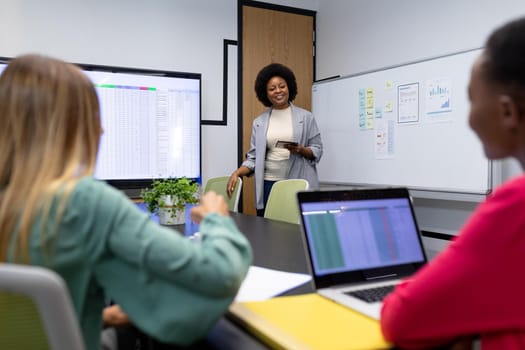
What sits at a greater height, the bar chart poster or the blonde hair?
the bar chart poster

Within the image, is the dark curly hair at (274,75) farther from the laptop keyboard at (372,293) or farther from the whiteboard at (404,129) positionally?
the laptop keyboard at (372,293)

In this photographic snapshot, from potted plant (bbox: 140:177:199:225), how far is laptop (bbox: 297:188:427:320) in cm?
120

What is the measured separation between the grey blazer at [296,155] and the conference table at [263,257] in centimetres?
111

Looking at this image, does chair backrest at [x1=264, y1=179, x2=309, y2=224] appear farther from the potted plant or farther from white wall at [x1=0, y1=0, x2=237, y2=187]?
white wall at [x1=0, y1=0, x2=237, y2=187]

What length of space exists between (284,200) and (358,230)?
1578 mm

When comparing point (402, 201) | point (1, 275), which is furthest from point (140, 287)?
point (402, 201)

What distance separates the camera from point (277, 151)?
139 inches

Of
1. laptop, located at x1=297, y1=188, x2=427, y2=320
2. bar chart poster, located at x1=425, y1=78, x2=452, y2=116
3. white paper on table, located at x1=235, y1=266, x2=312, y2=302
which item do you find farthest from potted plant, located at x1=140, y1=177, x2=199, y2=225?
bar chart poster, located at x1=425, y1=78, x2=452, y2=116

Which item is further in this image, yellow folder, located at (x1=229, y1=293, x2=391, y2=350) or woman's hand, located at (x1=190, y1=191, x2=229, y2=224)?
woman's hand, located at (x1=190, y1=191, x2=229, y2=224)

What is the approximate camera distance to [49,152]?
777 millimetres

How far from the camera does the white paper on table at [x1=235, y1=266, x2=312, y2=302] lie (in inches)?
40.9

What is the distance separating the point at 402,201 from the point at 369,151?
105 inches

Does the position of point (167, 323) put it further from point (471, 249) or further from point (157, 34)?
point (157, 34)

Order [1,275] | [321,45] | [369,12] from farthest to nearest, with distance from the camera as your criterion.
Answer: [321,45] < [369,12] < [1,275]
